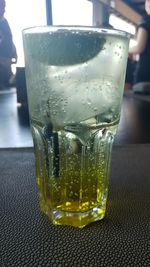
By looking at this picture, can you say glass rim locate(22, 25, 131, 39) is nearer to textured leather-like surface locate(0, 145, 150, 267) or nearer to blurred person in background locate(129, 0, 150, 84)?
textured leather-like surface locate(0, 145, 150, 267)

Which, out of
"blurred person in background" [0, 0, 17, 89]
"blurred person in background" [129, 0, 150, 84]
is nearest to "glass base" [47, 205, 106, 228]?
"blurred person in background" [129, 0, 150, 84]

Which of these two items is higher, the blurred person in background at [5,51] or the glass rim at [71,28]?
the glass rim at [71,28]

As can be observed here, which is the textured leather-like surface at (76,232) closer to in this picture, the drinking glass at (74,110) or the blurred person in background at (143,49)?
the drinking glass at (74,110)

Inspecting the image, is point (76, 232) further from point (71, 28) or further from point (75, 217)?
point (71, 28)

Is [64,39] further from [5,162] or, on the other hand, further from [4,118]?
[4,118]

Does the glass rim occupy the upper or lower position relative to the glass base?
upper

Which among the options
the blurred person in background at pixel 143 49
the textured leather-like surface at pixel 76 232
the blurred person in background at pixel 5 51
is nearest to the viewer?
the textured leather-like surface at pixel 76 232

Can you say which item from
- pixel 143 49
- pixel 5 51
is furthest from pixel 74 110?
pixel 5 51

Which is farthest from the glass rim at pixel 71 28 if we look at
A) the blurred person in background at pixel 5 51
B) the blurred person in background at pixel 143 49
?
the blurred person in background at pixel 5 51

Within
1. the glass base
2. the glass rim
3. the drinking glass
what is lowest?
the glass base
